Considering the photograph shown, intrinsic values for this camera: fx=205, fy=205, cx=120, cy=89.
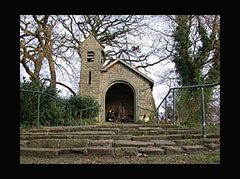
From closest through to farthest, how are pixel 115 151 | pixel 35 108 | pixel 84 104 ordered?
pixel 115 151, pixel 35 108, pixel 84 104

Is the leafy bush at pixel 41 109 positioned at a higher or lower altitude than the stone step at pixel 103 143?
higher

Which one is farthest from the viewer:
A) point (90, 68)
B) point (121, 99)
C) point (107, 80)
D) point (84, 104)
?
point (121, 99)

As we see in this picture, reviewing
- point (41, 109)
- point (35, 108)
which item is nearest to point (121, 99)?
point (41, 109)

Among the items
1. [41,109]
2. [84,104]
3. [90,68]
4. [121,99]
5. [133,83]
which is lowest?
[41,109]

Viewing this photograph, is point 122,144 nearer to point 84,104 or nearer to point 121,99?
point 84,104

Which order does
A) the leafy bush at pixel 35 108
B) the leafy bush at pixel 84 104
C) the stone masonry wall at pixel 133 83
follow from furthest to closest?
the stone masonry wall at pixel 133 83
the leafy bush at pixel 84 104
the leafy bush at pixel 35 108

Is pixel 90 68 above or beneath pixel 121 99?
above

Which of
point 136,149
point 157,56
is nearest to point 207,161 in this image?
point 136,149

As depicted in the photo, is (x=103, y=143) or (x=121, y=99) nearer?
(x=103, y=143)

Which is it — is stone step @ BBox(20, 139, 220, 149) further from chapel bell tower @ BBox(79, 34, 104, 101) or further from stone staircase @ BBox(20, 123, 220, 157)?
chapel bell tower @ BBox(79, 34, 104, 101)

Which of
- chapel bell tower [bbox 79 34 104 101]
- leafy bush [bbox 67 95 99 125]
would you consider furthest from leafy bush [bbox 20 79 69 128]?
chapel bell tower [bbox 79 34 104 101]

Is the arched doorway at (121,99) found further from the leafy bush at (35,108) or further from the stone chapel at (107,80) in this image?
the leafy bush at (35,108)

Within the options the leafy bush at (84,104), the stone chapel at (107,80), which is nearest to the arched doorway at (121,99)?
the stone chapel at (107,80)

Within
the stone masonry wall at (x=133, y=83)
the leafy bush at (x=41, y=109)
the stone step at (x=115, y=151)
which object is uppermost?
the stone masonry wall at (x=133, y=83)
